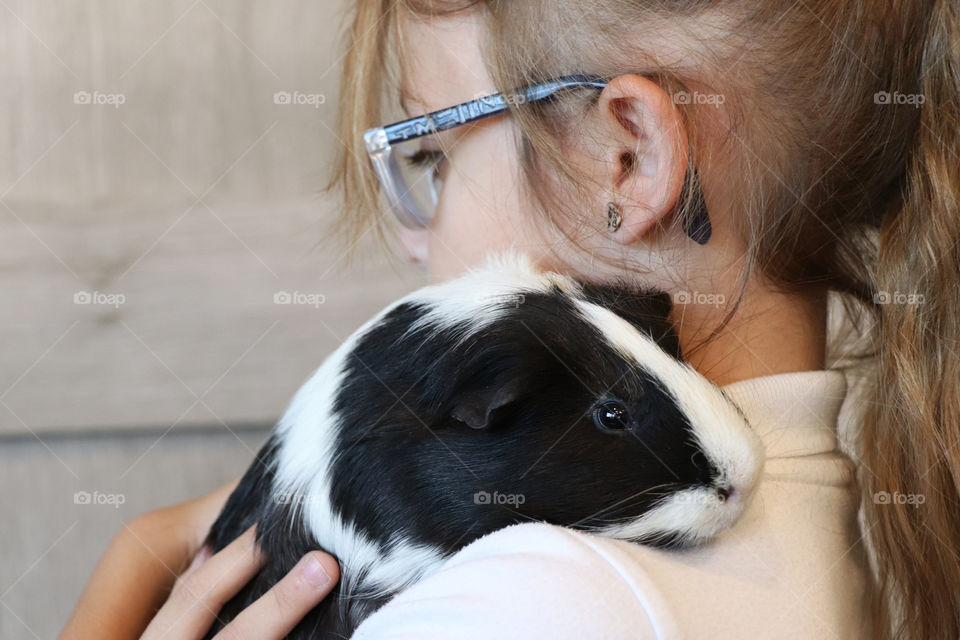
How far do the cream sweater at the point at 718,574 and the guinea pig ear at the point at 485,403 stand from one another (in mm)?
92

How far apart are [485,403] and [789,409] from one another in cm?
33

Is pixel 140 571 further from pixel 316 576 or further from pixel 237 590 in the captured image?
pixel 316 576

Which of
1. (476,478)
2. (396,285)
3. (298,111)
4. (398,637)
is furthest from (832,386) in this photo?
(298,111)

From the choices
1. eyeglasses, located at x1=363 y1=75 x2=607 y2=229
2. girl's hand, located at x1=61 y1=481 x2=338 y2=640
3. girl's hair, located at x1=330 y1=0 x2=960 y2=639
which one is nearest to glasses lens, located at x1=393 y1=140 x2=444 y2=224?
eyeglasses, located at x1=363 y1=75 x2=607 y2=229

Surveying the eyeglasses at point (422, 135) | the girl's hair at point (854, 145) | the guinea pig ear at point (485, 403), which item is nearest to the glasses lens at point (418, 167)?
the eyeglasses at point (422, 135)

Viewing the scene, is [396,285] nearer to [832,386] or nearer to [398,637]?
[832,386]

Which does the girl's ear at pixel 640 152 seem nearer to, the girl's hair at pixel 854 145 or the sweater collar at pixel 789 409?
the girl's hair at pixel 854 145

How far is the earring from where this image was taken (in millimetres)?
835

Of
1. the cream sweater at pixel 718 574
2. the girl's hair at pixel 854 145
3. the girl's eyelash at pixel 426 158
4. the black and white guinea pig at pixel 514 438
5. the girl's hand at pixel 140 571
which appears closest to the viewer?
the cream sweater at pixel 718 574

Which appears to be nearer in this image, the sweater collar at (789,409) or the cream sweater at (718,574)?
the cream sweater at (718,574)

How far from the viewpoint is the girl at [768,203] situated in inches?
31.5

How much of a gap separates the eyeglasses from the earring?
119 mm

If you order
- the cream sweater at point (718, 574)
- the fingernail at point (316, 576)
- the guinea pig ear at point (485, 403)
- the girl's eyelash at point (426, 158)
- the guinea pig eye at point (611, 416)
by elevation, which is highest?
the girl's eyelash at point (426, 158)

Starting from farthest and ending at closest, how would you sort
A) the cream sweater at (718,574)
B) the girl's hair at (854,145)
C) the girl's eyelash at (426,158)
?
the girl's eyelash at (426,158) < the girl's hair at (854,145) < the cream sweater at (718,574)
